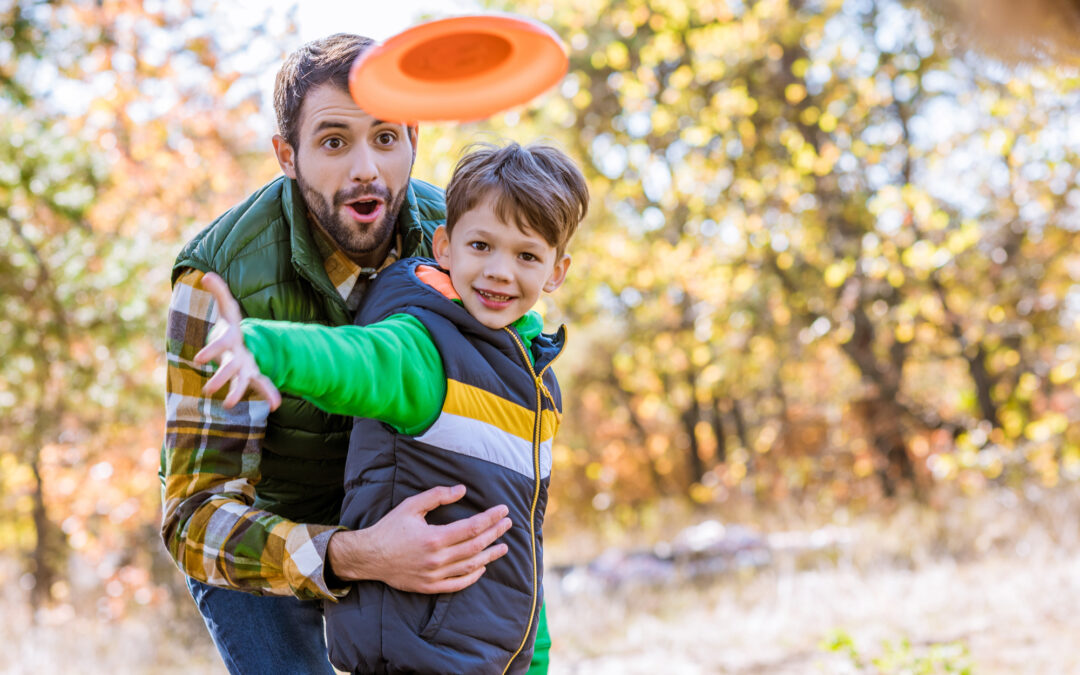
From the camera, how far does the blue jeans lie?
2135 millimetres

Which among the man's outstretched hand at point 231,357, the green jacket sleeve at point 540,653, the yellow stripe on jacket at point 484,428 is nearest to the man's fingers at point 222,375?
the man's outstretched hand at point 231,357

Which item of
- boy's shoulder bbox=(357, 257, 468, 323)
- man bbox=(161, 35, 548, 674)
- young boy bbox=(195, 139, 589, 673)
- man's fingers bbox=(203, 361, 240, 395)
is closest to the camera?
man's fingers bbox=(203, 361, 240, 395)

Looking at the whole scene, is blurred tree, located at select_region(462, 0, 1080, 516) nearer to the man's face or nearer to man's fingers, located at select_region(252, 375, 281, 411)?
the man's face


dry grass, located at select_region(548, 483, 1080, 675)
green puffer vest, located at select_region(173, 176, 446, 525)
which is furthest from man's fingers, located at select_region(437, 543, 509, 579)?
dry grass, located at select_region(548, 483, 1080, 675)

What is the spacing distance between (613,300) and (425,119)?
9.98 metres

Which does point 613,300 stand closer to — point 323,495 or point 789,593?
point 789,593

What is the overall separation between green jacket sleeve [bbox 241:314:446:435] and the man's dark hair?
668 mm

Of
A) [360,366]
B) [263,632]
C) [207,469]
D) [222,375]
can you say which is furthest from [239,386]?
[263,632]

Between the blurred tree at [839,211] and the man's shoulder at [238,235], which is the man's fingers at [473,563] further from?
the blurred tree at [839,211]

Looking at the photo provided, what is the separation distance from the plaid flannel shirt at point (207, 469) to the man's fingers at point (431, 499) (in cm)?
31

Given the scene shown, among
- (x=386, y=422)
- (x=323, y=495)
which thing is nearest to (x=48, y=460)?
(x=323, y=495)

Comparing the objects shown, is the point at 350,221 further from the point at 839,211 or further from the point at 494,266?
the point at 839,211

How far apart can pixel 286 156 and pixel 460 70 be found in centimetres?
70

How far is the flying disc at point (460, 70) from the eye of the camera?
161cm
